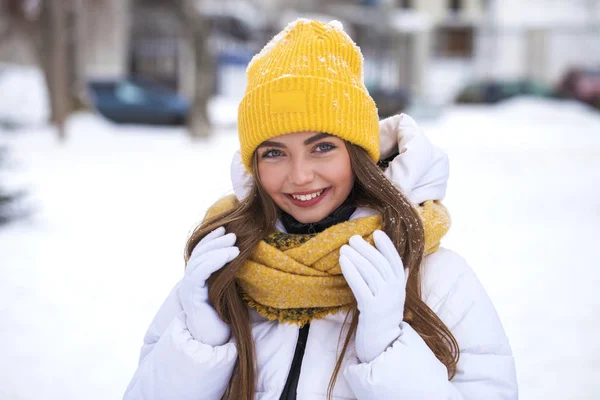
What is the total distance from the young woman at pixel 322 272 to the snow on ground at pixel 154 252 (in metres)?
1.14

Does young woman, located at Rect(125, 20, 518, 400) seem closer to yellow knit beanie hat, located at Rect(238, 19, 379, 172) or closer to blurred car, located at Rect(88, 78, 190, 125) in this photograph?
yellow knit beanie hat, located at Rect(238, 19, 379, 172)

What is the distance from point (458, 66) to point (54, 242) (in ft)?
84.6

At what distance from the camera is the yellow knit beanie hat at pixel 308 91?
1.40 meters

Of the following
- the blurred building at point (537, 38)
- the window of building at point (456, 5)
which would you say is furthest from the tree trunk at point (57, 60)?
the window of building at point (456, 5)

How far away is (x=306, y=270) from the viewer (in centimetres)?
137

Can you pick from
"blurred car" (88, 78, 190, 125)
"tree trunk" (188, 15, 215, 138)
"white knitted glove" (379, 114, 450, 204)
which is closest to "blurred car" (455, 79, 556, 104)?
"blurred car" (88, 78, 190, 125)

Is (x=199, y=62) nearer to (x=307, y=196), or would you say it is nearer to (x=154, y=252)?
(x=154, y=252)

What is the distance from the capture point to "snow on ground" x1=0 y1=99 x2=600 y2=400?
3.04 m

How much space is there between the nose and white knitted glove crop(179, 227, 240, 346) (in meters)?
0.20

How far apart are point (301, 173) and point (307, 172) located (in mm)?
18

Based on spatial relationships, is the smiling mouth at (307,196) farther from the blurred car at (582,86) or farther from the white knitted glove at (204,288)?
the blurred car at (582,86)

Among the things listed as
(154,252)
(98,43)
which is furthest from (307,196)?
(98,43)

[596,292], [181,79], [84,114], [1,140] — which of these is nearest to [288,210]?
[596,292]

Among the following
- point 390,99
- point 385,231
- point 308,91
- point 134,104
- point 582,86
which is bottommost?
point 582,86
